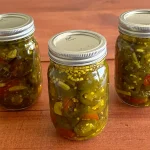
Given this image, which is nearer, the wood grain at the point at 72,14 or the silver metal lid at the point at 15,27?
the silver metal lid at the point at 15,27

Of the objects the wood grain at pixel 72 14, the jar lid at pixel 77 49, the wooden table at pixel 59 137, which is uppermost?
the jar lid at pixel 77 49

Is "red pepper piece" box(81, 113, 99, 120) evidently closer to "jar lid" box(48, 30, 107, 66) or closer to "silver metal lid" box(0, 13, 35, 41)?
"jar lid" box(48, 30, 107, 66)

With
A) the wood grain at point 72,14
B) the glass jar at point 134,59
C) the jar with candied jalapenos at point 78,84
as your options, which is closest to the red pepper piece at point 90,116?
the jar with candied jalapenos at point 78,84

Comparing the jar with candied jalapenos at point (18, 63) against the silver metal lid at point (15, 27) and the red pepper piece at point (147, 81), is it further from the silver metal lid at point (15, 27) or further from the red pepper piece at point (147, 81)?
the red pepper piece at point (147, 81)

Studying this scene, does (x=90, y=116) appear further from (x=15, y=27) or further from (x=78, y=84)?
(x=15, y=27)

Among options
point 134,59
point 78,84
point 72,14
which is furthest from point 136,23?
point 72,14

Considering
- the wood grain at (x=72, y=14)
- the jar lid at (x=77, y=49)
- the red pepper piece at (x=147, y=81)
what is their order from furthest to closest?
the wood grain at (x=72, y=14)
the red pepper piece at (x=147, y=81)
the jar lid at (x=77, y=49)

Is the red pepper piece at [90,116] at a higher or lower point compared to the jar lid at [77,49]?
lower
